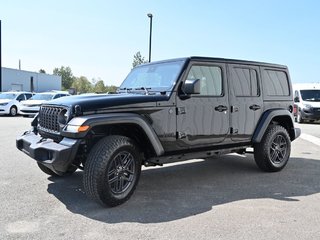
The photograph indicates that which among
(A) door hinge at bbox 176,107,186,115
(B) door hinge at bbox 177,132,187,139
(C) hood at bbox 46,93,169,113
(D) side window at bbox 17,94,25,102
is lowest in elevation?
(D) side window at bbox 17,94,25,102

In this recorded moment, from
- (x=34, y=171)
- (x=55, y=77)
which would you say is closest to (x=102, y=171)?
(x=34, y=171)

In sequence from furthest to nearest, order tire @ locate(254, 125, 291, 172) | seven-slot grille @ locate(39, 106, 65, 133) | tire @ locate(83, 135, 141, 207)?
1. tire @ locate(254, 125, 291, 172)
2. seven-slot grille @ locate(39, 106, 65, 133)
3. tire @ locate(83, 135, 141, 207)

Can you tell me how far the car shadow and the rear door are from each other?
858mm

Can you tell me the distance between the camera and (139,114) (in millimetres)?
4883

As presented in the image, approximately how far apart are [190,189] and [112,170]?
1483 mm

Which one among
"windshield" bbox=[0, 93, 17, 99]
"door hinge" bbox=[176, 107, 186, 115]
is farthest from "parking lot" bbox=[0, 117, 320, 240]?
"windshield" bbox=[0, 93, 17, 99]

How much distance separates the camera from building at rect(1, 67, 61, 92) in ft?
151

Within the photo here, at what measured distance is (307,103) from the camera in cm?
1833

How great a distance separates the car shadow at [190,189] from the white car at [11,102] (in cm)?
1738

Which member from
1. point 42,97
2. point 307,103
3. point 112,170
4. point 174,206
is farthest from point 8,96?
point 174,206

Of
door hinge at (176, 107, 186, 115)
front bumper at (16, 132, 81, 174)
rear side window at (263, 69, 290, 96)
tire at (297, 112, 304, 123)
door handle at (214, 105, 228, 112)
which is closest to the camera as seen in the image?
front bumper at (16, 132, 81, 174)

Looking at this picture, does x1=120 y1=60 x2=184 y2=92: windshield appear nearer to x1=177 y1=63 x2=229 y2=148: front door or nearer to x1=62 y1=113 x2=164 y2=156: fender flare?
x1=177 y1=63 x2=229 y2=148: front door

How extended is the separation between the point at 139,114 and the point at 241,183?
2269 millimetres

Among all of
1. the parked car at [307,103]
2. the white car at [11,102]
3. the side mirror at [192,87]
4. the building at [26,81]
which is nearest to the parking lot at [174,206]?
the side mirror at [192,87]
